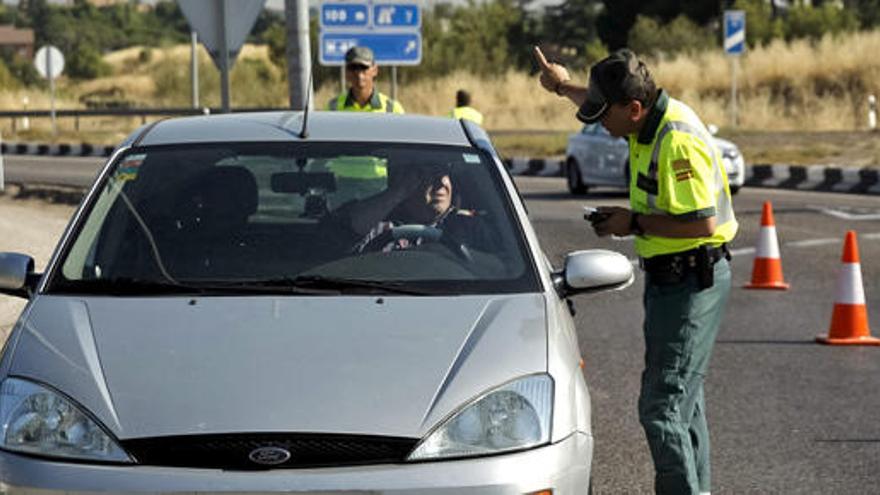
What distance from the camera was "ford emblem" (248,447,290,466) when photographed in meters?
4.97

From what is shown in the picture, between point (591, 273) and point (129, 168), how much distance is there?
1.61m

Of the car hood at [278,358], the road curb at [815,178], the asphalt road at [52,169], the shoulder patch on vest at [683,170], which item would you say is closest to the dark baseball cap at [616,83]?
the shoulder patch on vest at [683,170]

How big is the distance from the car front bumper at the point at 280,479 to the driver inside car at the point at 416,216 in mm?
1274

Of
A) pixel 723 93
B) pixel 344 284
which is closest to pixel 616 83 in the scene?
pixel 344 284

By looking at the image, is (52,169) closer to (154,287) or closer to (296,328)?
(154,287)

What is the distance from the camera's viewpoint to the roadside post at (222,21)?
1330 centimetres

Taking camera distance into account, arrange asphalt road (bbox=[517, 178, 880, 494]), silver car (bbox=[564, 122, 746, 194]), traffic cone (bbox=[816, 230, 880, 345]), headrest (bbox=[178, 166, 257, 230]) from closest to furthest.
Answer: headrest (bbox=[178, 166, 257, 230]) < asphalt road (bbox=[517, 178, 880, 494]) < traffic cone (bbox=[816, 230, 880, 345]) < silver car (bbox=[564, 122, 746, 194])

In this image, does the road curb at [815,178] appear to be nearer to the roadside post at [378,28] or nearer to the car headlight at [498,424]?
the roadside post at [378,28]

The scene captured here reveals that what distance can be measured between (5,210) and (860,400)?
13.5 meters

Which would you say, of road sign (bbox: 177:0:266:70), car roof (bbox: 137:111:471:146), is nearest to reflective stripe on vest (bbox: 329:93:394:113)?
road sign (bbox: 177:0:266:70)

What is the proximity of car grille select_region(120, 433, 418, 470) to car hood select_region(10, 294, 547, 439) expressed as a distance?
22 mm

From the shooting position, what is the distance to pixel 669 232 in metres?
6.44

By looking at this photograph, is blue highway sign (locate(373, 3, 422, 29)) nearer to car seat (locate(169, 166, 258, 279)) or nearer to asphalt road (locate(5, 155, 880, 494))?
asphalt road (locate(5, 155, 880, 494))

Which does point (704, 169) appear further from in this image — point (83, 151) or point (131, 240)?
point (83, 151)
